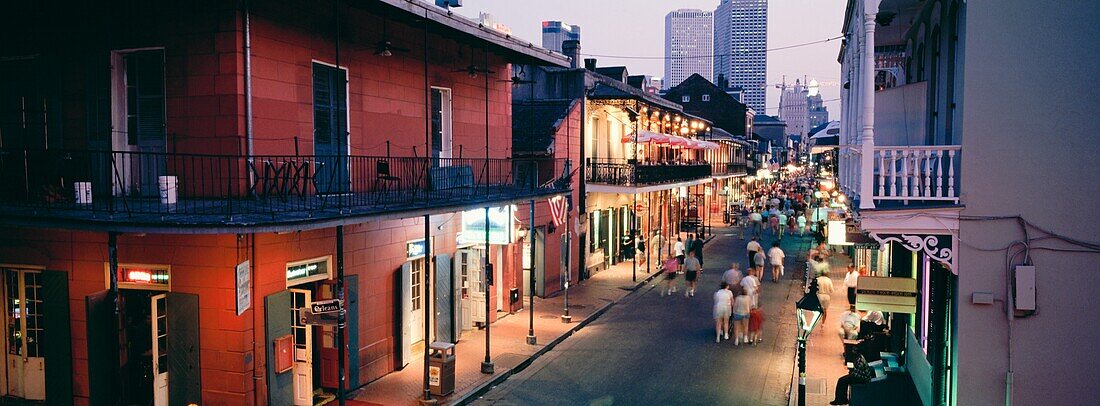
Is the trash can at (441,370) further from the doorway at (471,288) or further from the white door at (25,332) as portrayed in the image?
the white door at (25,332)

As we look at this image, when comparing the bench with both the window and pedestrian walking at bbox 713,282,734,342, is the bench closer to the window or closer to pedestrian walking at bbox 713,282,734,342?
the window

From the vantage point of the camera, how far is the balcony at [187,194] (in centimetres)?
883

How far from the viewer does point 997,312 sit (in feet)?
27.3

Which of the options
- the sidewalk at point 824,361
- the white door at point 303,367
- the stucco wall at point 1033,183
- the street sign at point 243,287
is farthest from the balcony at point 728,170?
the street sign at point 243,287

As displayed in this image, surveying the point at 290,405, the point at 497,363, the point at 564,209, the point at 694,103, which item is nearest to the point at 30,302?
the point at 290,405

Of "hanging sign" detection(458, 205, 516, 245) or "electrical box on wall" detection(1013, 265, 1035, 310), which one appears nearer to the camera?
"electrical box on wall" detection(1013, 265, 1035, 310)

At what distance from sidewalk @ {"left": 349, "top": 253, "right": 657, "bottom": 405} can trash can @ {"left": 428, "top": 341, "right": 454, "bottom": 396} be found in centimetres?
16

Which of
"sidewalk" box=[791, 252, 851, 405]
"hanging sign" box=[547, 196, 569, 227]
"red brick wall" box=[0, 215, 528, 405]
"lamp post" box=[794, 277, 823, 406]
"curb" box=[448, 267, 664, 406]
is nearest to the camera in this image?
"lamp post" box=[794, 277, 823, 406]

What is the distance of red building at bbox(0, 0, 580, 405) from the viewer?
10.5 m

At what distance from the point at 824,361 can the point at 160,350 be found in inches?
498

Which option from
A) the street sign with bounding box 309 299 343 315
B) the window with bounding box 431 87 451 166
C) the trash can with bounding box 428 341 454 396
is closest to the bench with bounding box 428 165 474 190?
the window with bounding box 431 87 451 166

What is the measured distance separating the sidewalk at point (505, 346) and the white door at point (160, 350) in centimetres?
303

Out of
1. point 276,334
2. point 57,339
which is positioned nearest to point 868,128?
point 276,334

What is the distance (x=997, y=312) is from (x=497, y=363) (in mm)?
9422
